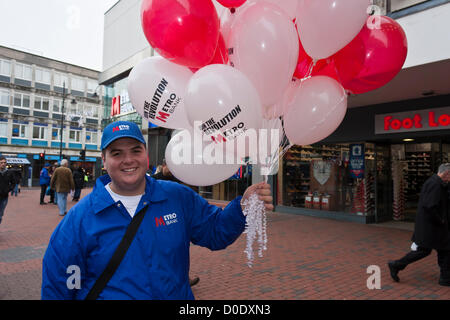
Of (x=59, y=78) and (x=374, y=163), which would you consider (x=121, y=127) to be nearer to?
(x=374, y=163)

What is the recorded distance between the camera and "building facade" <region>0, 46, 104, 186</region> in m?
31.6

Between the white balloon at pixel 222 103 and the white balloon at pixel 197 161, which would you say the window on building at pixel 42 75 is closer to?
the white balloon at pixel 197 161

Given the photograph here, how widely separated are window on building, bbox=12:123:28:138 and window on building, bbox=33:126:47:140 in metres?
0.85

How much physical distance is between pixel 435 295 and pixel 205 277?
121 inches

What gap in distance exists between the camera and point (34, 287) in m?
4.26

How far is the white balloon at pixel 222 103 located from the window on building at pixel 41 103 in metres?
38.5

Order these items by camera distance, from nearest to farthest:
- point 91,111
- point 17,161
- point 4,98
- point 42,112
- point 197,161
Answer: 1. point 197,161
2. point 17,161
3. point 4,98
4. point 42,112
5. point 91,111

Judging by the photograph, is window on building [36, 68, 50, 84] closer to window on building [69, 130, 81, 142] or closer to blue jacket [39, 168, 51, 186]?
window on building [69, 130, 81, 142]

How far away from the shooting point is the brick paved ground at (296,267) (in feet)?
13.3

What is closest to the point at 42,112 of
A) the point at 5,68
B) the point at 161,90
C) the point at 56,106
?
the point at 56,106

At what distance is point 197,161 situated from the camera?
2.08 metres

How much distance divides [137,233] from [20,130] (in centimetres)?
3744

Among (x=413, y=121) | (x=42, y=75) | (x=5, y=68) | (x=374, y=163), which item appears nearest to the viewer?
(x=413, y=121)
